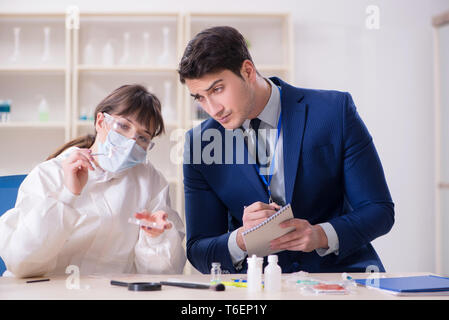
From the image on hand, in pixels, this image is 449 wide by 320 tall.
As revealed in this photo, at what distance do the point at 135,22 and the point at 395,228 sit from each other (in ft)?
8.01

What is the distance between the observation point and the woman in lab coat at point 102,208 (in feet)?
4.68

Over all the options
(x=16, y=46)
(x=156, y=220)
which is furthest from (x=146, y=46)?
(x=156, y=220)

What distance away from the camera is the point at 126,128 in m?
1.69

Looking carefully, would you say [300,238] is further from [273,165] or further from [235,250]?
[273,165]

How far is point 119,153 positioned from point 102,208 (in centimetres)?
18

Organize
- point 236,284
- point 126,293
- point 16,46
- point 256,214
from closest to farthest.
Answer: point 126,293 < point 236,284 < point 256,214 < point 16,46

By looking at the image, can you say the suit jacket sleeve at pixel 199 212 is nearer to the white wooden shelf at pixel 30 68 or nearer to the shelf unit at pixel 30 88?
the white wooden shelf at pixel 30 68

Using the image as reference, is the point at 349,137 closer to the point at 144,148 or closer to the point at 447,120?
the point at 144,148

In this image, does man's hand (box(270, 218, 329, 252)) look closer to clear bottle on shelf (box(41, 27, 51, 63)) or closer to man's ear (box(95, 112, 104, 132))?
man's ear (box(95, 112, 104, 132))

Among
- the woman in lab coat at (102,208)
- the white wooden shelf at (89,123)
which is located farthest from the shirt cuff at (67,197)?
the white wooden shelf at (89,123)

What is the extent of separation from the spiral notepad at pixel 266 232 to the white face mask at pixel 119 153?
1.62 ft

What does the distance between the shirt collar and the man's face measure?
12 centimetres

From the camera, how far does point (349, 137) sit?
5.44ft
